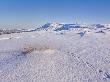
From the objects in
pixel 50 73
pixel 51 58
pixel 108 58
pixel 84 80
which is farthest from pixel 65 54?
pixel 84 80

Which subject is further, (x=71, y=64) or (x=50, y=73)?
(x=71, y=64)

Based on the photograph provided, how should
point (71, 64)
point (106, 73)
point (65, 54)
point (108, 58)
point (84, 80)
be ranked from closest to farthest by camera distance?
point (84, 80)
point (106, 73)
point (71, 64)
point (108, 58)
point (65, 54)

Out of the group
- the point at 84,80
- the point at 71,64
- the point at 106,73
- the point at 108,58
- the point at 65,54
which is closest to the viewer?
the point at 84,80

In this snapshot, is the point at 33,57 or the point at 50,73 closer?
the point at 50,73

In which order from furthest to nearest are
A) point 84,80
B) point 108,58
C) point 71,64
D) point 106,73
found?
1. point 108,58
2. point 71,64
3. point 106,73
4. point 84,80

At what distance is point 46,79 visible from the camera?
7.81 metres

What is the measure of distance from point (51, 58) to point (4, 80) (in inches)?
114

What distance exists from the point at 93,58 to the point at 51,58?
1.91 metres

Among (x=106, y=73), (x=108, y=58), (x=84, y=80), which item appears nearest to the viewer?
(x=84, y=80)

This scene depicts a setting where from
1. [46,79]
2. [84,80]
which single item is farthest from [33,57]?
[84,80]

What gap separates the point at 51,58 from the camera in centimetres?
1019

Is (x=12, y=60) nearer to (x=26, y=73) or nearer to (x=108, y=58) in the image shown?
(x=26, y=73)

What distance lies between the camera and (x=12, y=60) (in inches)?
410

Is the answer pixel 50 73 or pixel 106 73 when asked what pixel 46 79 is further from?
pixel 106 73
